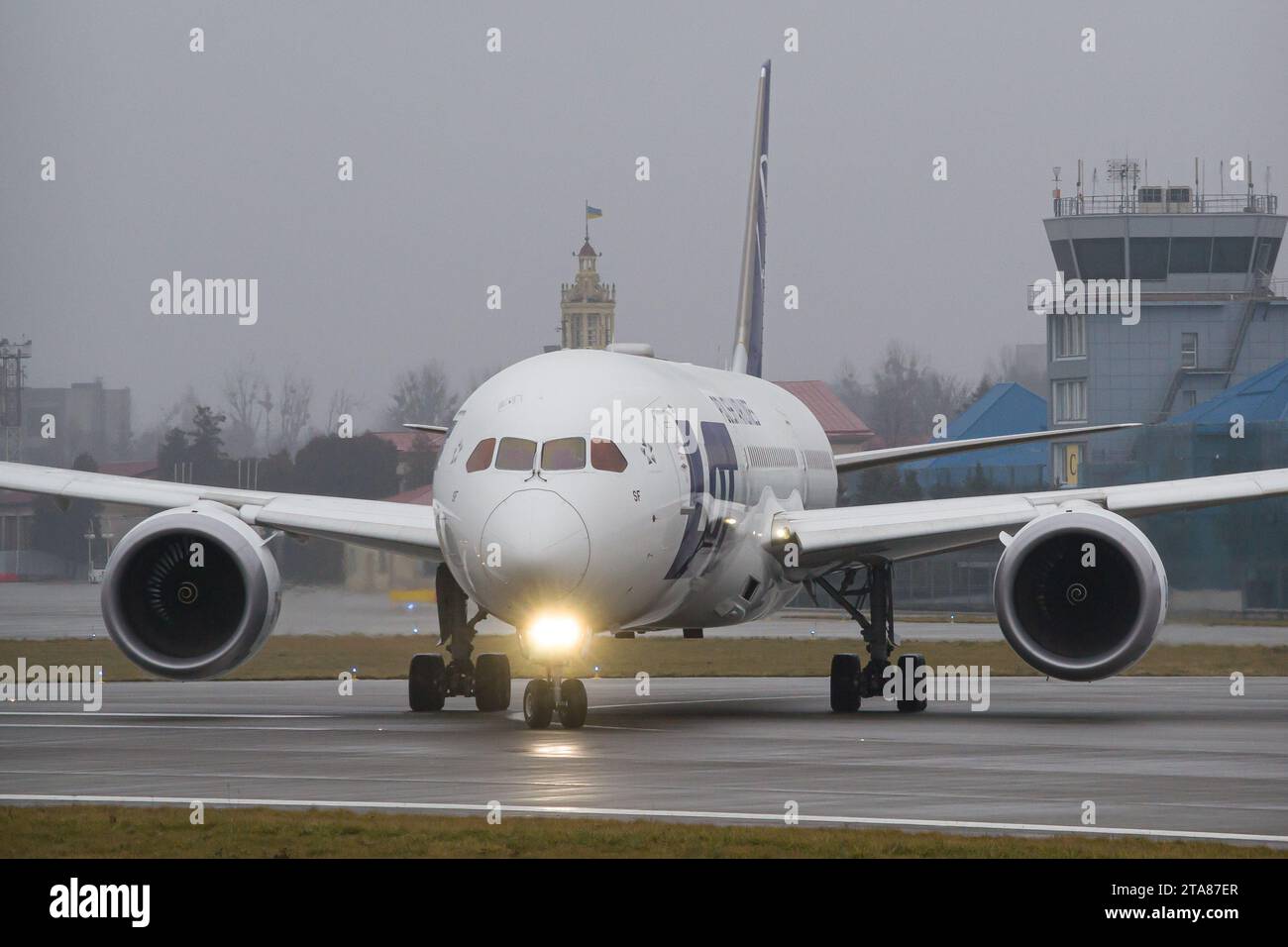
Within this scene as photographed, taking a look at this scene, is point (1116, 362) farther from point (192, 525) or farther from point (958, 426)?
point (192, 525)

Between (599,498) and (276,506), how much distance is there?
A: 6.37m

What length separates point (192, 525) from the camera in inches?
929

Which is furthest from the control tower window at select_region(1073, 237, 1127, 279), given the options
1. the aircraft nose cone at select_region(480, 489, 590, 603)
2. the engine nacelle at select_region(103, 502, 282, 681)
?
the aircraft nose cone at select_region(480, 489, 590, 603)

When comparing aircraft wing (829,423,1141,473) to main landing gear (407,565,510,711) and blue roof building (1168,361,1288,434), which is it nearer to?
main landing gear (407,565,510,711)

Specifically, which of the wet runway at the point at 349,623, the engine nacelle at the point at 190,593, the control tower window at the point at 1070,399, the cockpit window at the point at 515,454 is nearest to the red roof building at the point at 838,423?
the control tower window at the point at 1070,399

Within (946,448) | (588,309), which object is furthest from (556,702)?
(588,309)

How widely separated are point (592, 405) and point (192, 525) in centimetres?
506

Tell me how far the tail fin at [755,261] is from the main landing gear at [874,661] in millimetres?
7686

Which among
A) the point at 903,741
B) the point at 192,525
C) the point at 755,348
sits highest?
the point at 755,348

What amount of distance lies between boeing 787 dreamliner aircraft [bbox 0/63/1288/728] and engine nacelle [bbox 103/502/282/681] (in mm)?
24
